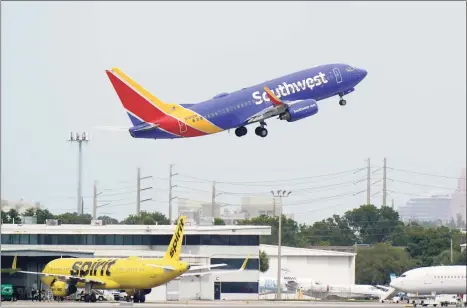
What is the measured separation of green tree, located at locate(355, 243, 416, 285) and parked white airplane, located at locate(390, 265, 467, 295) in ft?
141

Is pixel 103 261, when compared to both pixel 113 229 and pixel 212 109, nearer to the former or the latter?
pixel 212 109

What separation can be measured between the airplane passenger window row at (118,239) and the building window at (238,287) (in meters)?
7.96

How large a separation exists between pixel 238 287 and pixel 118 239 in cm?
1979

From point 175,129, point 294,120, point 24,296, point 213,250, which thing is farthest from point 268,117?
point 213,250

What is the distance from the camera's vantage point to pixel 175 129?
98.9m

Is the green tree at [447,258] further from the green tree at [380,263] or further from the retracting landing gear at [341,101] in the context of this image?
the retracting landing gear at [341,101]

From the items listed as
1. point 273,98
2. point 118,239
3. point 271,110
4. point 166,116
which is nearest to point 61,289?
point 166,116

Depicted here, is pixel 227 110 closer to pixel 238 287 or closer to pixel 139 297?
pixel 139 297

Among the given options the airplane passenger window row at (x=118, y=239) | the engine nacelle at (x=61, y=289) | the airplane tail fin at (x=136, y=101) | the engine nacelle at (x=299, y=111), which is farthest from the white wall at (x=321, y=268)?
the airplane tail fin at (x=136, y=101)

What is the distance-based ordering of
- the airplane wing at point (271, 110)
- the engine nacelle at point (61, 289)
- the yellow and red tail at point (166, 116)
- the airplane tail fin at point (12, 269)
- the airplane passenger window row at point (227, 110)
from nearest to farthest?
the yellow and red tail at point (166, 116)
the airplane passenger window row at point (227, 110)
the airplane wing at point (271, 110)
the engine nacelle at point (61, 289)
the airplane tail fin at point (12, 269)

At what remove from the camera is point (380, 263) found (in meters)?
158

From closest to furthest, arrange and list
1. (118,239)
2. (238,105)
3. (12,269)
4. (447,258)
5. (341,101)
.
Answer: (238,105) < (341,101) < (12,269) < (447,258) < (118,239)

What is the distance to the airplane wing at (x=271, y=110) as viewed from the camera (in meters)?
103

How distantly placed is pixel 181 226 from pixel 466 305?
35323mm
